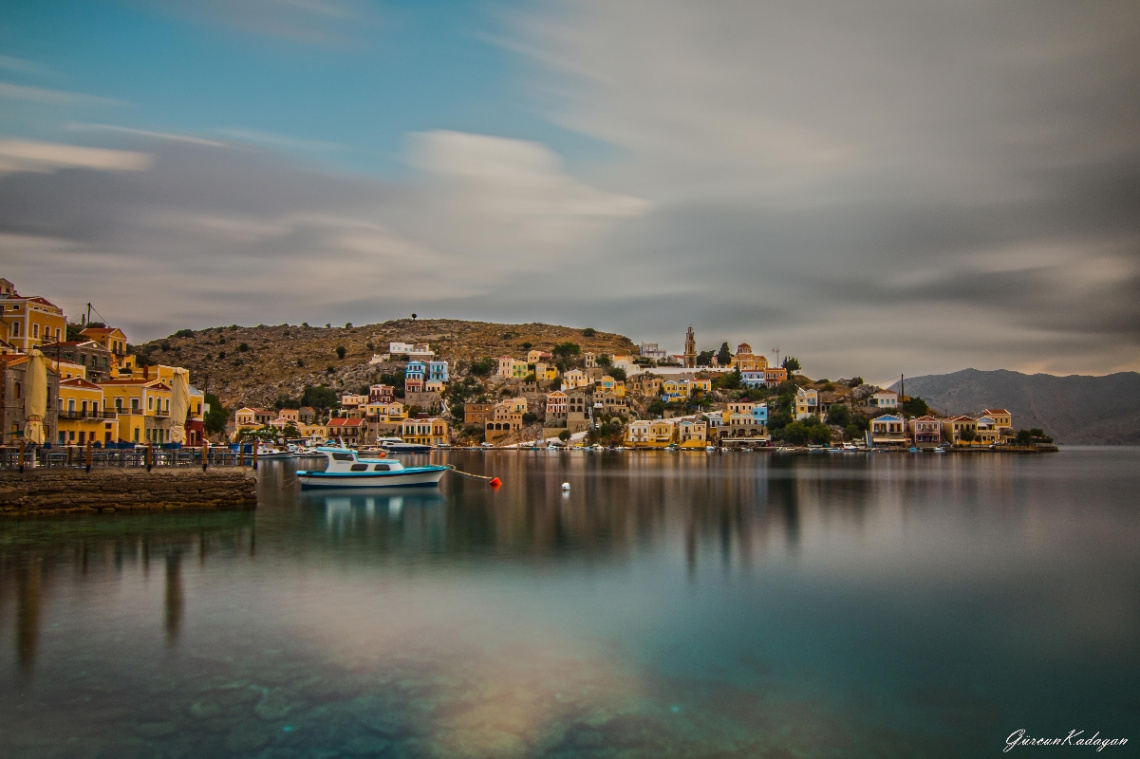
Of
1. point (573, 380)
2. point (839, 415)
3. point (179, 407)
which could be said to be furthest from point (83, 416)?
point (839, 415)

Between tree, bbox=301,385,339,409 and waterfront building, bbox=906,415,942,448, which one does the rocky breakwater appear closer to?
waterfront building, bbox=906,415,942,448

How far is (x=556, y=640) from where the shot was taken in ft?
40.3

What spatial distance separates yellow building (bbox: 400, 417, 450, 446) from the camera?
112 metres

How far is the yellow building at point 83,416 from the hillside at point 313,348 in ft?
307

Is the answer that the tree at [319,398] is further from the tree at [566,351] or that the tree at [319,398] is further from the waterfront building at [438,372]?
the tree at [566,351]

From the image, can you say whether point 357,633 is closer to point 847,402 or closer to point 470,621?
point 470,621

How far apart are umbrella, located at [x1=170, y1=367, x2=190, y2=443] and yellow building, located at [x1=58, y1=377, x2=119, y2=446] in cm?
553

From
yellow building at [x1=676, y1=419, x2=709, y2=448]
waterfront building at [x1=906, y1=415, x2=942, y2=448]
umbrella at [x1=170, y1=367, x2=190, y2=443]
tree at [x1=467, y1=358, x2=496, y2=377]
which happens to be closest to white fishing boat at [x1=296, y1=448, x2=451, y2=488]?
umbrella at [x1=170, y1=367, x2=190, y2=443]

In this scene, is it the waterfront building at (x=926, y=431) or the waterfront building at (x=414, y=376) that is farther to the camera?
the waterfront building at (x=414, y=376)

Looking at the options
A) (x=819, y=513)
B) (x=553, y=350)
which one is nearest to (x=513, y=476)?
(x=819, y=513)

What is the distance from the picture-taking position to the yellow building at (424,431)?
112m

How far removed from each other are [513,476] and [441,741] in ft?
146

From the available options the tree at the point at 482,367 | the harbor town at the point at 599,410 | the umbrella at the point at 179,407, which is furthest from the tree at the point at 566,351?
the umbrella at the point at 179,407

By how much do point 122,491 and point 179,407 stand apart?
17.2 ft
